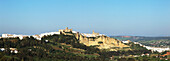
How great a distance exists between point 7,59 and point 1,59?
4153mm

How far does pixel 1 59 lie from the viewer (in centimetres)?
19675

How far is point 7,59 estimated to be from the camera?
199m
